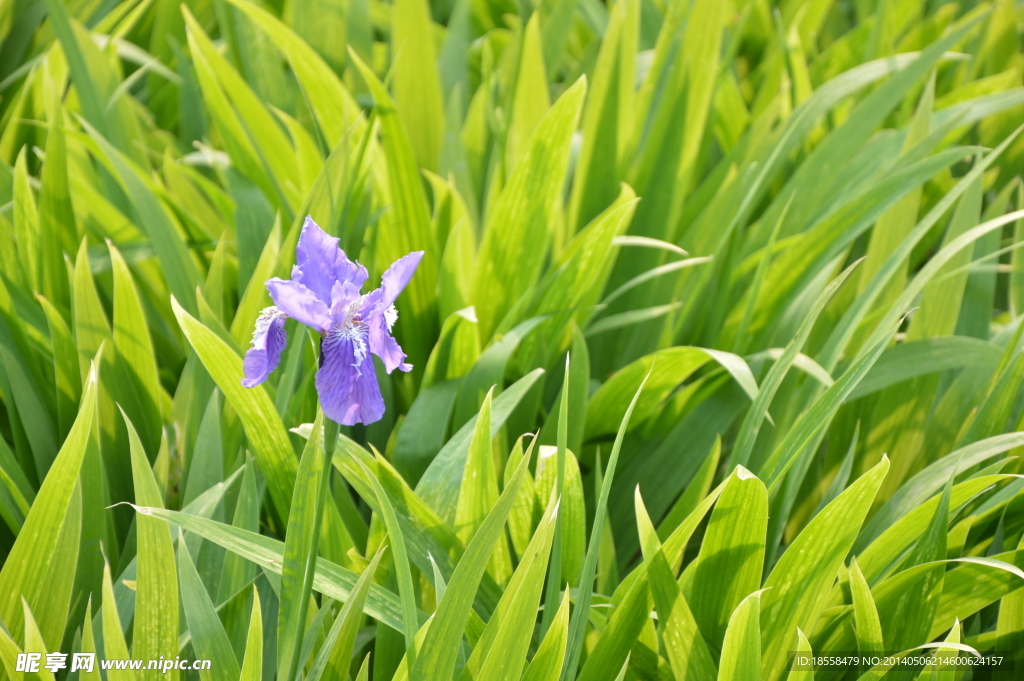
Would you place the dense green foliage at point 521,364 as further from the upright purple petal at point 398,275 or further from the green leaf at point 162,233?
the upright purple petal at point 398,275

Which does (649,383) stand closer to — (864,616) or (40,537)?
(864,616)

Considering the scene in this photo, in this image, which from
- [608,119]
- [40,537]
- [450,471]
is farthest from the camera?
[608,119]

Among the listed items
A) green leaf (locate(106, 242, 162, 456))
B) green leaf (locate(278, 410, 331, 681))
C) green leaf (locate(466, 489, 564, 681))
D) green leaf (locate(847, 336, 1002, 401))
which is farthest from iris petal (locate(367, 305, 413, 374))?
green leaf (locate(847, 336, 1002, 401))

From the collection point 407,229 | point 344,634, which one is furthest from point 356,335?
point 407,229

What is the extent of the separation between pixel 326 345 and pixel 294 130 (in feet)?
2.93

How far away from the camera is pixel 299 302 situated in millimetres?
566

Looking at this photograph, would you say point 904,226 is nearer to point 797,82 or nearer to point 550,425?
point 797,82

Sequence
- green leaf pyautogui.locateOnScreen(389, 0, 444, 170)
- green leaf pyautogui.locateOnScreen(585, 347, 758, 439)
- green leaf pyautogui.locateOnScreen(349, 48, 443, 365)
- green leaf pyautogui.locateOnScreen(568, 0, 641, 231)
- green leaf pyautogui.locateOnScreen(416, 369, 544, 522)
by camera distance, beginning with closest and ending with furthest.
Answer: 1. green leaf pyautogui.locateOnScreen(416, 369, 544, 522)
2. green leaf pyautogui.locateOnScreen(585, 347, 758, 439)
3. green leaf pyautogui.locateOnScreen(349, 48, 443, 365)
4. green leaf pyautogui.locateOnScreen(568, 0, 641, 231)
5. green leaf pyautogui.locateOnScreen(389, 0, 444, 170)

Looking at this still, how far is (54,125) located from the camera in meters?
1.21

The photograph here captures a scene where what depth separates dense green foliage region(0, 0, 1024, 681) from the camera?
2.60 ft

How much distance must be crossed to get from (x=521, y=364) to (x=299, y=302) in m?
0.65

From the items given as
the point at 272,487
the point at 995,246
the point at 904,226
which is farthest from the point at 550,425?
the point at 995,246

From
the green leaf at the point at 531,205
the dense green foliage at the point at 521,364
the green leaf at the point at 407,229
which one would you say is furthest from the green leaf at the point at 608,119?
the green leaf at the point at 407,229

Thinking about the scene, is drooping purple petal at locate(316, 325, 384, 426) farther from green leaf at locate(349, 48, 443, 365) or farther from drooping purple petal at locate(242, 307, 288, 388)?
green leaf at locate(349, 48, 443, 365)
